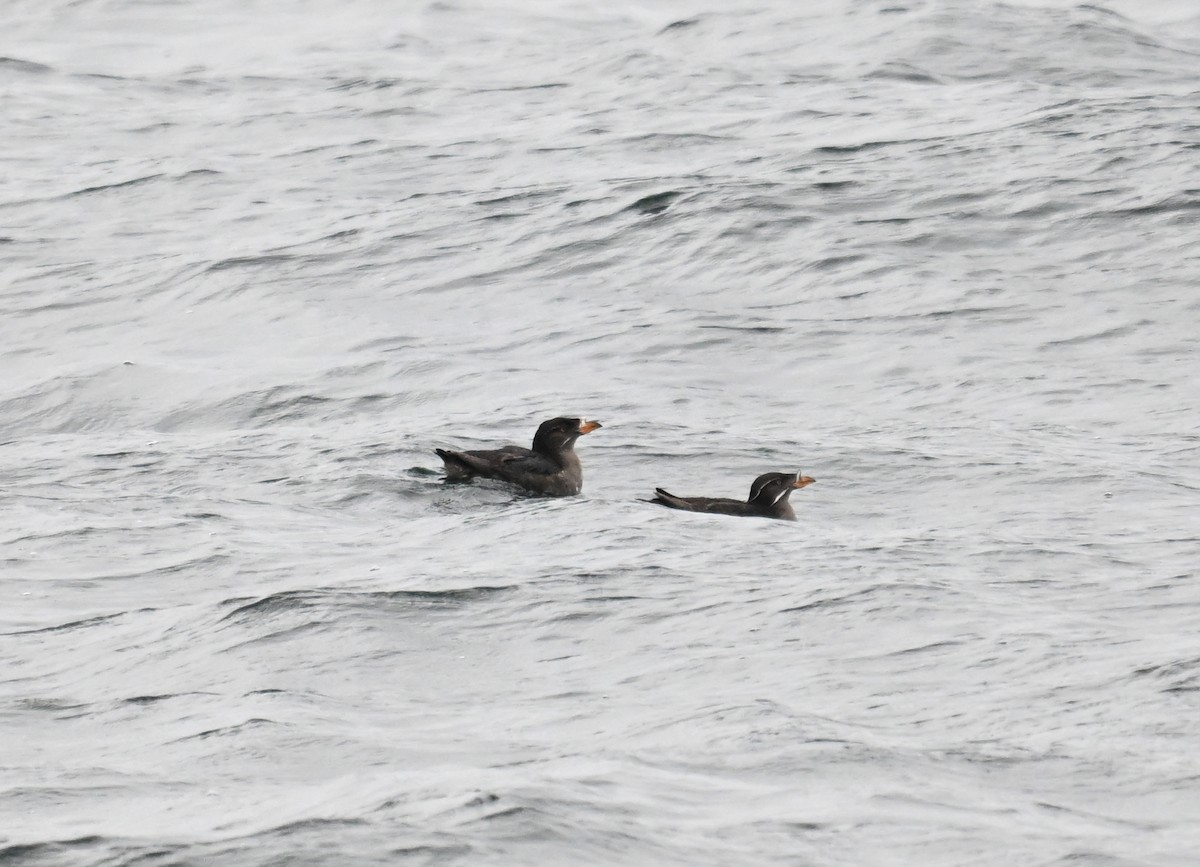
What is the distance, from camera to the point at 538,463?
431 inches

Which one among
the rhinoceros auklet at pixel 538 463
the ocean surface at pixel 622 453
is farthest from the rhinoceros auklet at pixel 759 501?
the rhinoceros auklet at pixel 538 463

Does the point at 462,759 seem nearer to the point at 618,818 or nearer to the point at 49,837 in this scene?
the point at 618,818

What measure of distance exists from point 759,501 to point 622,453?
6.86 feet

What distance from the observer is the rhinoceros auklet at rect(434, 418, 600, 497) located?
35.7 feet

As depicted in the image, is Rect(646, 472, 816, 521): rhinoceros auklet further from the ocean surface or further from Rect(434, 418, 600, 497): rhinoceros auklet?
Rect(434, 418, 600, 497): rhinoceros auklet

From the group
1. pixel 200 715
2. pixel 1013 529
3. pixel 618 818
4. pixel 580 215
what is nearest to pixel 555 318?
pixel 580 215

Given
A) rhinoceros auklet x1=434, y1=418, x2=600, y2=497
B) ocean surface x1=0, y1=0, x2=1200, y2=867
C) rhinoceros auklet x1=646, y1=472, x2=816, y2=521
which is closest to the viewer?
ocean surface x1=0, y1=0, x2=1200, y2=867

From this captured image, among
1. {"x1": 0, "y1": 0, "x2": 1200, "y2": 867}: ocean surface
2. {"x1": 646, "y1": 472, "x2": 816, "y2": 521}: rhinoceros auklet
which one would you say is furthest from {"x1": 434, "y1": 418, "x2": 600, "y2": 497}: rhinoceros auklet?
{"x1": 646, "y1": 472, "x2": 816, "y2": 521}: rhinoceros auklet

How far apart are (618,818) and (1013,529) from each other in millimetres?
4501

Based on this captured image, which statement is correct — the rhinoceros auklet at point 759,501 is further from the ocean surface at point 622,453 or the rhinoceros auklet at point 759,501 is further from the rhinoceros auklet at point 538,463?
the rhinoceros auklet at point 538,463

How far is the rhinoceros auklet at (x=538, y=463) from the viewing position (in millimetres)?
10867

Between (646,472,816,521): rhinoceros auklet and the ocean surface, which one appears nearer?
the ocean surface

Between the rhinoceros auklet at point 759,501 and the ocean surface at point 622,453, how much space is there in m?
0.19

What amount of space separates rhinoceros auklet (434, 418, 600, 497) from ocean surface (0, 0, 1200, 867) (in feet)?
0.44
